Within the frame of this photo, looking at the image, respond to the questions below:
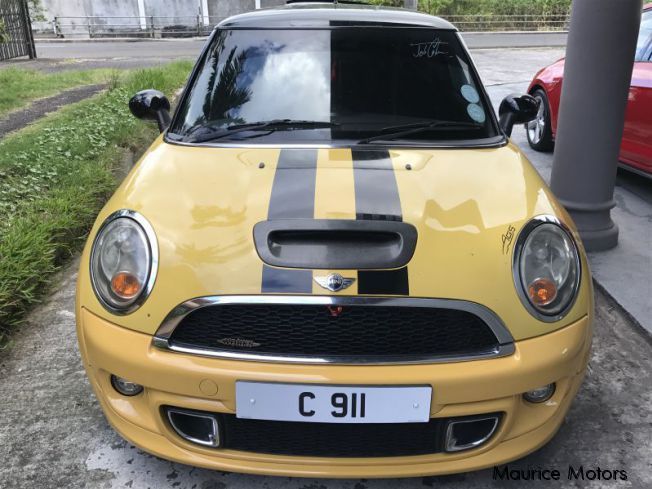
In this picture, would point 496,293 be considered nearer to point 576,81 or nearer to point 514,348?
point 514,348

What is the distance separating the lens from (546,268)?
6.31 feet

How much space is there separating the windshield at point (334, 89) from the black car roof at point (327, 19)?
4 cm

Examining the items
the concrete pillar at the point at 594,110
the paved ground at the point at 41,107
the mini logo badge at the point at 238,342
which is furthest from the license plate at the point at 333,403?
the paved ground at the point at 41,107

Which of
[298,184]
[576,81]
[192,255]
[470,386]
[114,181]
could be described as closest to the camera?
[470,386]

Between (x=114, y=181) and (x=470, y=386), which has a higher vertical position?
(x=470, y=386)

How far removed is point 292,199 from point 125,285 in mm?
585

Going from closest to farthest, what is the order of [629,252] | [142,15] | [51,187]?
[629,252] < [51,187] < [142,15]

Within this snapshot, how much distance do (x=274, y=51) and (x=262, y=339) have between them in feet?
5.17

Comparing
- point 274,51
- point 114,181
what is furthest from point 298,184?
point 114,181

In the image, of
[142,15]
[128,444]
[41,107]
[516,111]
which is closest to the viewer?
[128,444]

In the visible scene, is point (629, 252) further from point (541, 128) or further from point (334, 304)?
point (334, 304)

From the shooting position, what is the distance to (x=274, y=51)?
2.83m

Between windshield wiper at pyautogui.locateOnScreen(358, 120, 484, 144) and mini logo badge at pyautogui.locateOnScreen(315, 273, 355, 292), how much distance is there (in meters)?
0.88

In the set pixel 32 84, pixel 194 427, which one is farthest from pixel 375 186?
pixel 32 84
